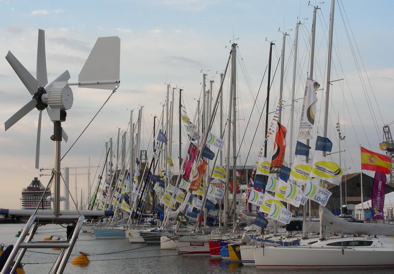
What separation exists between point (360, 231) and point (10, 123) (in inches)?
1050

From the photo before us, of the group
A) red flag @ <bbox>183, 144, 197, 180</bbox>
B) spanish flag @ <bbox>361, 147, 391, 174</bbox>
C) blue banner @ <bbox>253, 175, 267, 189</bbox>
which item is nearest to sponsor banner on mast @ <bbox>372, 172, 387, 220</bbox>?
spanish flag @ <bbox>361, 147, 391, 174</bbox>

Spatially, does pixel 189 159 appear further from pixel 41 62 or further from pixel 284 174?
pixel 41 62

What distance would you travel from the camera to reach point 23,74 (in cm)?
1132

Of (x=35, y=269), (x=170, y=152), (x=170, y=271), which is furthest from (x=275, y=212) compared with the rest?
(x=170, y=152)

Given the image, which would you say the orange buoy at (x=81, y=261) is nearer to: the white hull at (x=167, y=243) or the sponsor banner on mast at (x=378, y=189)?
the white hull at (x=167, y=243)

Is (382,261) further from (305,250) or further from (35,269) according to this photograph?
(35,269)

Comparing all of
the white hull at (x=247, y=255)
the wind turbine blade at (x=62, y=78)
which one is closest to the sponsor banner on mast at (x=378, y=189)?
the white hull at (x=247, y=255)

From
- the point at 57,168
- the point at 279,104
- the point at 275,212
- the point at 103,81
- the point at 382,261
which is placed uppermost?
the point at 279,104

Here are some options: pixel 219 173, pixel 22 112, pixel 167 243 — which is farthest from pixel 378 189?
pixel 22 112

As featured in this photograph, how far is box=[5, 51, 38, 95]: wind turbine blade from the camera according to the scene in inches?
443

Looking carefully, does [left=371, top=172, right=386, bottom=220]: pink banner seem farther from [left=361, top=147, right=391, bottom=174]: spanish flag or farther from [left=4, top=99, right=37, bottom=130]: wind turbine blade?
[left=4, top=99, right=37, bottom=130]: wind turbine blade

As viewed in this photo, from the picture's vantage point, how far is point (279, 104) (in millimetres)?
36844

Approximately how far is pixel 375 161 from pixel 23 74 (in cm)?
2684

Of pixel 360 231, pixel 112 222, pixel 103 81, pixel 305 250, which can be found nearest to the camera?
pixel 103 81
